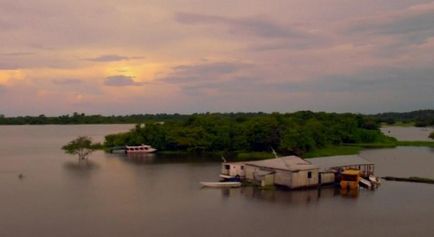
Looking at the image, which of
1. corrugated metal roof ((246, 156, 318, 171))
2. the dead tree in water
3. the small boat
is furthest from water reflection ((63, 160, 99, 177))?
corrugated metal roof ((246, 156, 318, 171))

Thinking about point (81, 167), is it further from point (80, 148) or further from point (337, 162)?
point (337, 162)

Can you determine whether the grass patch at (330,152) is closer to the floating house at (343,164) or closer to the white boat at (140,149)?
the floating house at (343,164)

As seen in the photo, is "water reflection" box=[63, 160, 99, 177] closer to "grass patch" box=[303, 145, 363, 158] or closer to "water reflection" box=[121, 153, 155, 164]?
"water reflection" box=[121, 153, 155, 164]

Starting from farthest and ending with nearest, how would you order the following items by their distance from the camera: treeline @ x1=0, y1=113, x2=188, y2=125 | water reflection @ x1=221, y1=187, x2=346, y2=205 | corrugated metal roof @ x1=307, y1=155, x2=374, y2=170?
1. treeline @ x1=0, y1=113, x2=188, y2=125
2. corrugated metal roof @ x1=307, y1=155, x2=374, y2=170
3. water reflection @ x1=221, y1=187, x2=346, y2=205

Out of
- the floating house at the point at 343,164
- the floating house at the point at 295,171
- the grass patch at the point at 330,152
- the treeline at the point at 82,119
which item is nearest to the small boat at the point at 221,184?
the floating house at the point at 295,171

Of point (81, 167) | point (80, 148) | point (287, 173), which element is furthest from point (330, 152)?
point (80, 148)
